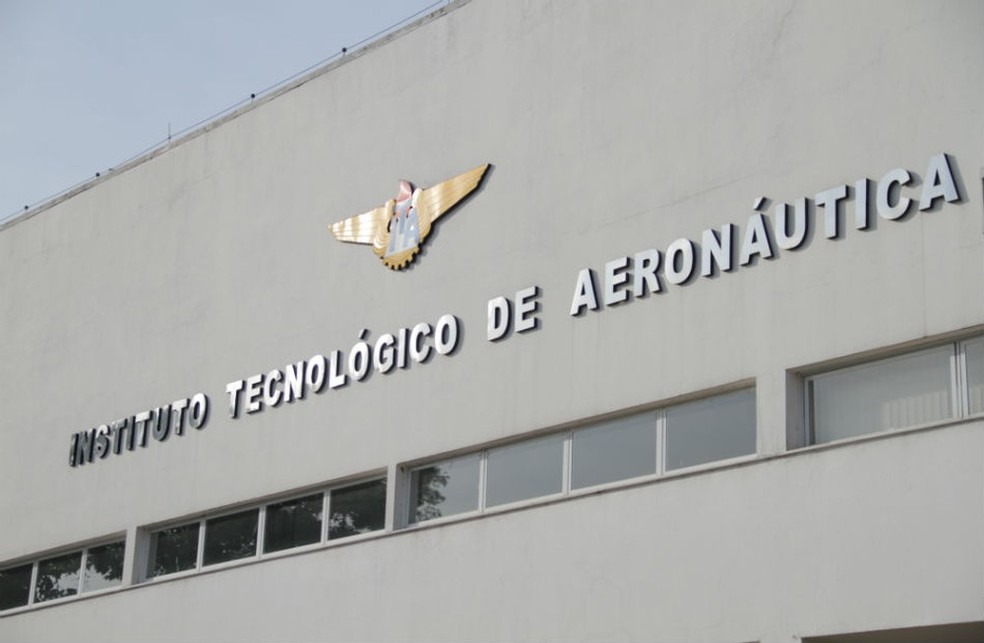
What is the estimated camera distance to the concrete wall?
12.5 m

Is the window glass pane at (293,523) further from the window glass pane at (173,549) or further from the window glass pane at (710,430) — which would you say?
the window glass pane at (710,430)

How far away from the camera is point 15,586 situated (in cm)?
2181

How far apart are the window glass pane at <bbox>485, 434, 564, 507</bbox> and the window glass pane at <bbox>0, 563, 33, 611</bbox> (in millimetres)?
8700

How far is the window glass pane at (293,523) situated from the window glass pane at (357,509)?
254 millimetres

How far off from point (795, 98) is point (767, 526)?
3.73 m

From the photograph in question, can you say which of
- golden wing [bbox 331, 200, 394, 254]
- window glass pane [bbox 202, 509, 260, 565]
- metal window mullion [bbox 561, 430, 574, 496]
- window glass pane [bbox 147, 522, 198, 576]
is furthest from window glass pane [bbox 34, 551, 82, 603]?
metal window mullion [bbox 561, 430, 574, 496]

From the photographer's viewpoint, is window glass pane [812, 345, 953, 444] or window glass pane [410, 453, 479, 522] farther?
window glass pane [410, 453, 479, 522]

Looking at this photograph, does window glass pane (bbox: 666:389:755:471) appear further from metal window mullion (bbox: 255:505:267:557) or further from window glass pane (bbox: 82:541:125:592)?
window glass pane (bbox: 82:541:125:592)

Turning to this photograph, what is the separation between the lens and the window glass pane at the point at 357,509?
16.9 meters

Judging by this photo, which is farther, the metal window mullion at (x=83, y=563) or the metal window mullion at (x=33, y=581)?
the metal window mullion at (x=33, y=581)

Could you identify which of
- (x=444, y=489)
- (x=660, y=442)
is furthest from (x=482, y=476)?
(x=660, y=442)

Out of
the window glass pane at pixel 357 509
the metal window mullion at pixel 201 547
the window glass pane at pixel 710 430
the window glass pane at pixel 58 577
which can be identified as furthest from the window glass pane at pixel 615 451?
the window glass pane at pixel 58 577

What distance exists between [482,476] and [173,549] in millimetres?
5375

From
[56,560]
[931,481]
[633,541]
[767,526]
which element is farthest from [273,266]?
[931,481]
